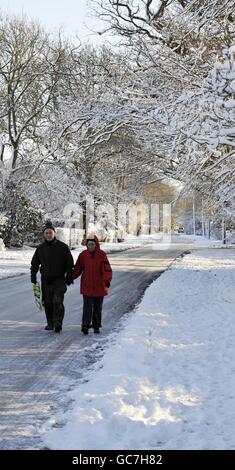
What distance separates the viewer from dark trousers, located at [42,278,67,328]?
887 centimetres

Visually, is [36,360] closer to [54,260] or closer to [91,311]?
[91,311]

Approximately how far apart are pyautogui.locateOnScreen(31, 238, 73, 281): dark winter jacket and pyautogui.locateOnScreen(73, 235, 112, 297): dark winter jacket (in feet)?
0.72

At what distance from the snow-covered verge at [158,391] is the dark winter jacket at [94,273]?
2.71 feet

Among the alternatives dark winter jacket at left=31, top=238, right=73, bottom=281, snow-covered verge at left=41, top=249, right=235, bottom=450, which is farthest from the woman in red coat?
snow-covered verge at left=41, top=249, right=235, bottom=450

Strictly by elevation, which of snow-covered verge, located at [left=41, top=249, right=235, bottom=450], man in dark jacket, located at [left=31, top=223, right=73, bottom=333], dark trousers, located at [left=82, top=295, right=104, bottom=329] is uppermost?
man in dark jacket, located at [left=31, top=223, right=73, bottom=333]

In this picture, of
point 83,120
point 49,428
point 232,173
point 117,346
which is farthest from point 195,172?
point 49,428

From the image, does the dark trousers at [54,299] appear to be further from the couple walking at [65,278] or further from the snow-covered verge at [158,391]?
the snow-covered verge at [158,391]

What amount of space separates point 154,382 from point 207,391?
652 mm

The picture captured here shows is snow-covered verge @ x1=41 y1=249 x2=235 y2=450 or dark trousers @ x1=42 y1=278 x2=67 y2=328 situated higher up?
dark trousers @ x1=42 y1=278 x2=67 y2=328

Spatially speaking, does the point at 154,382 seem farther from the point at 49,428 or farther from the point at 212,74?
the point at 212,74

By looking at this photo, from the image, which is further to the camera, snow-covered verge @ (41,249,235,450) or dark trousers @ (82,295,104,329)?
dark trousers @ (82,295,104,329)

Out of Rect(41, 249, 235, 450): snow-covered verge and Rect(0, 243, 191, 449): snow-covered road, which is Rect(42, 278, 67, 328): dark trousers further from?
Rect(41, 249, 235, 450): snow-covered verge

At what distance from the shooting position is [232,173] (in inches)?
516

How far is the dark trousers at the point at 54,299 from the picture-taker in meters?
8.87
